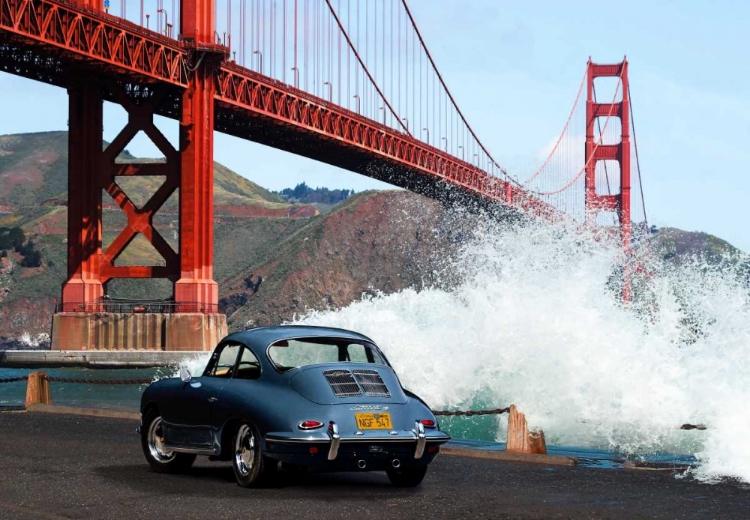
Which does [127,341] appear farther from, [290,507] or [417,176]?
[290,507]

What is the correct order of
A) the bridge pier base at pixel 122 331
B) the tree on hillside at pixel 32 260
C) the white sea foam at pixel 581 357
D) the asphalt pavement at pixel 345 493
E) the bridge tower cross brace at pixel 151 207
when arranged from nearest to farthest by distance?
the asphalt pavement at pixel 345 493 < the white sea foam at pixel 581 357 < the bridge pier base at pixel 122 331 < the bridge tower cross brace at pixel 151 207 < the tree on hillside at pixel 32 260

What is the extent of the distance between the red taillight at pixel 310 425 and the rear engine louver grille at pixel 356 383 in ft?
1.06

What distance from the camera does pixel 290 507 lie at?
10.5 meters

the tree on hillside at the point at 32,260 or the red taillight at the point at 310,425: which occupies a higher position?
the tree on hillside at the point at 32,260

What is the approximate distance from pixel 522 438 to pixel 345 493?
397 centimetres

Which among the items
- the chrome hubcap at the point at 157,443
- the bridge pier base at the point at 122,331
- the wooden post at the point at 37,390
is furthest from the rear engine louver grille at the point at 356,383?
the bridge pier base at the point at 122,331

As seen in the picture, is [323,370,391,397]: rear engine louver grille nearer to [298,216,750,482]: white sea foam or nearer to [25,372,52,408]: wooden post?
[298,216,750,482]: white sea foam

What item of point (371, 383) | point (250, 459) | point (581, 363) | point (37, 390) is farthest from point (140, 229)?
point (371, 383)

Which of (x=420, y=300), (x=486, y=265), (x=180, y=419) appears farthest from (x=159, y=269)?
(x=180, y=419)

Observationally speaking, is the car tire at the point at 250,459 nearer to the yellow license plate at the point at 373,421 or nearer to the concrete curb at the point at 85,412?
the yellow license plate at the point at 373,421

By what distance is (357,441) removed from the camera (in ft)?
36.2

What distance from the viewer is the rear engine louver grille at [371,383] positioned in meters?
11.4

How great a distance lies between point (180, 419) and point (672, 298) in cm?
1479

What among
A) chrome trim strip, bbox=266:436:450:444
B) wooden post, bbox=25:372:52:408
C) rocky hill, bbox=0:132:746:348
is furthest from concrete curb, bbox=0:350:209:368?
rocky hill, bbox=0:132:746:348
